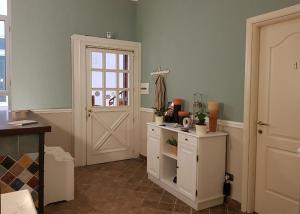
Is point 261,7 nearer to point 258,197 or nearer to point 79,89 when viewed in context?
point 258,197

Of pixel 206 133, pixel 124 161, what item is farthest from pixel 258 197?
pixel 124 161

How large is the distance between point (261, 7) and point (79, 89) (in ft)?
9.88

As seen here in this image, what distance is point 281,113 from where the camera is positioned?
2.55 meters

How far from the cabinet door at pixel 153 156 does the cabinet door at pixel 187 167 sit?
0.51 metres

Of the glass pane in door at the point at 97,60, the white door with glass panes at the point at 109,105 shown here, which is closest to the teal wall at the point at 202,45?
the white door with glass panes at the point at 109,105

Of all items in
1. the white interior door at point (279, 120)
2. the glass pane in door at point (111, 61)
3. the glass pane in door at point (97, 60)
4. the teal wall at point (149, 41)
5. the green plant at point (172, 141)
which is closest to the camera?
the white interior door at point (279, 120)

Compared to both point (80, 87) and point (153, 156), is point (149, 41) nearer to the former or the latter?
point (80, 87)

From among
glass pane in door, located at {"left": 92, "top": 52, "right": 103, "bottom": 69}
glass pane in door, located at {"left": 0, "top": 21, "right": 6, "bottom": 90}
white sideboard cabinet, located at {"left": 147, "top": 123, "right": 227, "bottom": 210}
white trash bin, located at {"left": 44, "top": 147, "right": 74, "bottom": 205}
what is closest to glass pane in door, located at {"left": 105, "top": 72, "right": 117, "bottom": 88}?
glass pane in door, located at {"left": 92, "top": 52, "right": 103, "bottom": 69}

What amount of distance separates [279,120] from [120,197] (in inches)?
80.9

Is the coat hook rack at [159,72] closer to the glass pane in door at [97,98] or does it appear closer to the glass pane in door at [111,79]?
the glass pane in door at [111,79]

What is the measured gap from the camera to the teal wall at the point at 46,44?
13.2 feet

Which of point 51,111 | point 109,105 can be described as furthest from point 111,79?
point 51,111

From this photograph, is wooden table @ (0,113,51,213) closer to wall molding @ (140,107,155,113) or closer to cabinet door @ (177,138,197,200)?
cabinet door @ (177,138,197,200)

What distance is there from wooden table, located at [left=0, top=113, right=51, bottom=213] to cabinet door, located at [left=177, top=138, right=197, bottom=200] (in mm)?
1520
